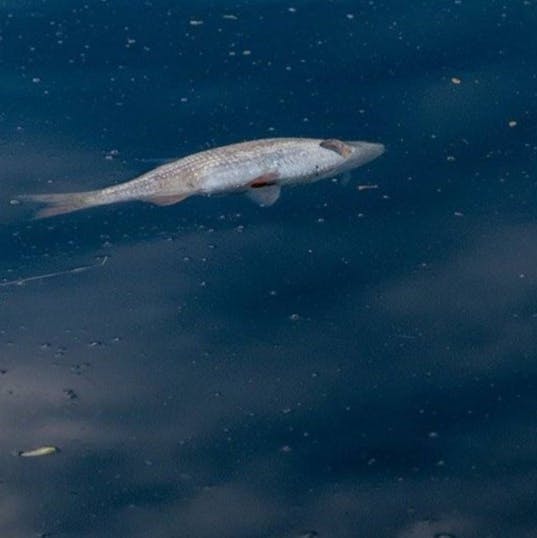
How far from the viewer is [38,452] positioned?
330cm

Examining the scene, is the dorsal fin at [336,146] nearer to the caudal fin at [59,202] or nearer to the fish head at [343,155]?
the fish head at [343,155]

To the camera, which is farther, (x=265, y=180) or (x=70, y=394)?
(x=265, y=180)

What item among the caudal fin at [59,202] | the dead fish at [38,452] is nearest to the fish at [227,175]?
the caudal fin at [59,202]

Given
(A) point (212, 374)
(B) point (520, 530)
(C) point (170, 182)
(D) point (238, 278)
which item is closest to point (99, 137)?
(C) point (170, 182)

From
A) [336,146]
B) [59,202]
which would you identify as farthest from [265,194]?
[59,202]

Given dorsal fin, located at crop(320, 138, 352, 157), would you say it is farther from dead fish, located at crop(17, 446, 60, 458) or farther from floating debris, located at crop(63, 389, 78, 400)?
dead fish, located at crop(17, 446, 60, 458)

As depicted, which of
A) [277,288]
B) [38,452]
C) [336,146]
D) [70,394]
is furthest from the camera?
[336,146]

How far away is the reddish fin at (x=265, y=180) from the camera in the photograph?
413cm

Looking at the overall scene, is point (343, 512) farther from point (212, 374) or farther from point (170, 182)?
point (170, 182)

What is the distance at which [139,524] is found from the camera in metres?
3.10

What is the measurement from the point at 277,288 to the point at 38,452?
2.91 feet

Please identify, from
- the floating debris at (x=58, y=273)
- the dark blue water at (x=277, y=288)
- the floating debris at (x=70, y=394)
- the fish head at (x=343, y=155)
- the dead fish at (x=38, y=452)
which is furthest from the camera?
the fish head at (x=343, y=155)

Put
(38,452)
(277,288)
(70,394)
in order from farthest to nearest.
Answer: (277,288) → (70,394) → (38,452)

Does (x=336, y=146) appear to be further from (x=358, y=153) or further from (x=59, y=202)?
(x=59, y=202)
